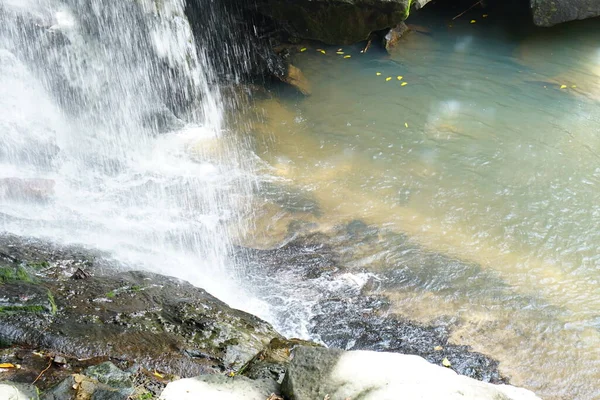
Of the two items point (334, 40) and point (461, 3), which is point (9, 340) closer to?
point (334, 40)

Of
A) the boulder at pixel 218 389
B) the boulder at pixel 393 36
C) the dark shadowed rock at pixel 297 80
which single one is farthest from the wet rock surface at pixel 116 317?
the boulder at pixel 393 36

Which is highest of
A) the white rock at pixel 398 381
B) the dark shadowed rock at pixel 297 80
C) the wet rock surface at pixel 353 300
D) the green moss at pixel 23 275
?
the dark shadowed rock at pixel 297 80

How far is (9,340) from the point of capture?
10.0 feet

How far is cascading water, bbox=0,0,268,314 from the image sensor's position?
552 centimetres

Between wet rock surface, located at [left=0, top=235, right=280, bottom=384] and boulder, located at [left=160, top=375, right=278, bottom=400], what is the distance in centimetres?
52

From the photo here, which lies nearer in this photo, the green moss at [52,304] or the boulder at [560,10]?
the green moss at [52,304]

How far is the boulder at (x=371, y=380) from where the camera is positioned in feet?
8.22

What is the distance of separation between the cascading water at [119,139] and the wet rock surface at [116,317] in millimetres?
744

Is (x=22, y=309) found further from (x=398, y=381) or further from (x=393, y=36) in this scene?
(x=393, y=36)

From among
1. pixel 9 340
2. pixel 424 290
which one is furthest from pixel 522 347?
pixel 9 340

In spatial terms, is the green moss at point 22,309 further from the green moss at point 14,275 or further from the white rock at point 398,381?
the white rock at point 398,381

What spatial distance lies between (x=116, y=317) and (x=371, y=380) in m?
1.77

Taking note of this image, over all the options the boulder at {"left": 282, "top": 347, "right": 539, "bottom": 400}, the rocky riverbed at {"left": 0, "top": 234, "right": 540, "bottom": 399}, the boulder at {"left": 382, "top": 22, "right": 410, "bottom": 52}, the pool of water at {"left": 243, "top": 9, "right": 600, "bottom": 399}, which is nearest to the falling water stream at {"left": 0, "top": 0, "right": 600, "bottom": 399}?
the pool of water at {"left": 243, "top": 9, "right": 600, "bottom": 399}

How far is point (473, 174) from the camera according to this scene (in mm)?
6875
